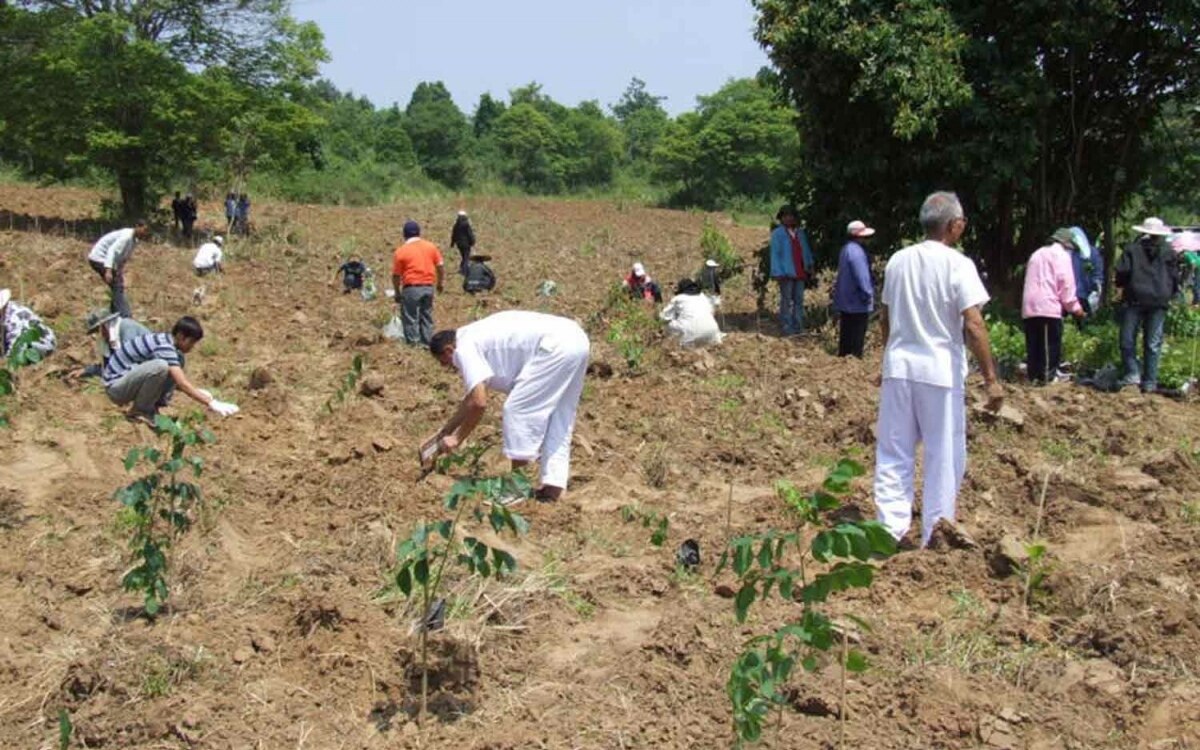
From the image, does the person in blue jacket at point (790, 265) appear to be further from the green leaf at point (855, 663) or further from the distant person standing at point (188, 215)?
the distant person standing at point (188, 215)

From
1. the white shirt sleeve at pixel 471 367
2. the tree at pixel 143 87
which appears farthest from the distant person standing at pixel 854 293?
the tree at pixel 143 87

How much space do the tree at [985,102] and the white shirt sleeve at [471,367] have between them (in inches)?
276

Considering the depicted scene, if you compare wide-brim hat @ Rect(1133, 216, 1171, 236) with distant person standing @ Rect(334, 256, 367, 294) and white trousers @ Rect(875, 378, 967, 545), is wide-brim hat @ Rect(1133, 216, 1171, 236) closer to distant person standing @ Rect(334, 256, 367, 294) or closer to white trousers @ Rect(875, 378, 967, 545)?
white trousers @ Rect(875, 378, 967, 545)

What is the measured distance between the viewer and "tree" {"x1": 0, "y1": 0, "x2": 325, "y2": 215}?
61.1 ft

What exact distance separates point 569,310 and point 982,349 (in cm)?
939

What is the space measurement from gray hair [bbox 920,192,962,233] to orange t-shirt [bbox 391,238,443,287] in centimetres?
633

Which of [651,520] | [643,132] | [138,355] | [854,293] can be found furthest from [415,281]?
[643,132]

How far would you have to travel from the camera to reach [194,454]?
7383 mm

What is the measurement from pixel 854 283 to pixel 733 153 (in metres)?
39.7

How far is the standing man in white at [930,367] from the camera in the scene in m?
5.23

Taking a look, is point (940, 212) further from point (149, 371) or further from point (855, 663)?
point (149, 371)

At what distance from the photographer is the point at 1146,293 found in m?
8.93

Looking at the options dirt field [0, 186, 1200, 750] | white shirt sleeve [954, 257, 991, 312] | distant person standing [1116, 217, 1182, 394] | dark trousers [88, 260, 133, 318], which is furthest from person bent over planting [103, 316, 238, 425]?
distant person standing [1116, 217, 1182, 394]

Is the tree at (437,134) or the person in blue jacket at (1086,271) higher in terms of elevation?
the tree at (437,134)
